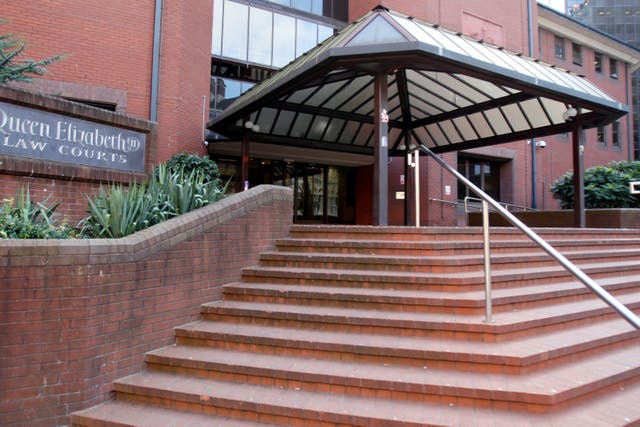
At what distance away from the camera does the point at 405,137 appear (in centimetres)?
1251

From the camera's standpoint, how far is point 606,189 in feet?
36.4

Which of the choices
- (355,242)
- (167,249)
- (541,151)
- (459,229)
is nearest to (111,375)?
(167,249)

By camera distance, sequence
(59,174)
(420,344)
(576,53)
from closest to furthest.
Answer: (420,344) < (59,174) < (576,53)

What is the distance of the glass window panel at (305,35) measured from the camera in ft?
49.6

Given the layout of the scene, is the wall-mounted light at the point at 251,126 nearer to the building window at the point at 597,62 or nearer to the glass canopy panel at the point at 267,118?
the glass canopy panel at the point at 267,118

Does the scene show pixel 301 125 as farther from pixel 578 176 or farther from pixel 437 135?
pixel 578 176

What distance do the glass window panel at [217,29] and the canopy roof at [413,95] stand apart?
12.2 feet

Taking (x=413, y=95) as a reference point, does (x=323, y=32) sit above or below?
above

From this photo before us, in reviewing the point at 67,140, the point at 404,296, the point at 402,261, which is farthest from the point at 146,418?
the point at 67,140

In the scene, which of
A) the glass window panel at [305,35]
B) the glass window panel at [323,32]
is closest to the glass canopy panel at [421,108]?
the glass window panel at [305,35]

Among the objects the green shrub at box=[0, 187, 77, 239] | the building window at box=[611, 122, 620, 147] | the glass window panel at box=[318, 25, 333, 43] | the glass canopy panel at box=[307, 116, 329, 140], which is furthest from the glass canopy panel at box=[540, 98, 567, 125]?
the building window at box=[611, 122, 620, 147]

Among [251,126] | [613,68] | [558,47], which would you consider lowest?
[251,126]

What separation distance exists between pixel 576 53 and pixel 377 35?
21148 mm

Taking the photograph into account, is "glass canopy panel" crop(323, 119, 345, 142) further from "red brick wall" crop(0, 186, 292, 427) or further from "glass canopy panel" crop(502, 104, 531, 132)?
"red brick wall" crop(0, 186, 292, 427)
